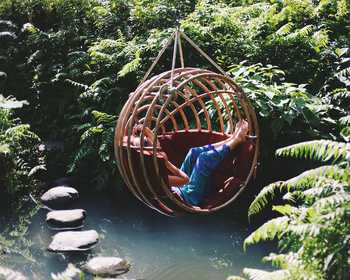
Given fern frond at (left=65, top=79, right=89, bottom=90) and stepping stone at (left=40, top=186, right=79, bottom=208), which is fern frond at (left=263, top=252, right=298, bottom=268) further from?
fern frond at (left=65, top=79, right=89, bottom=90)

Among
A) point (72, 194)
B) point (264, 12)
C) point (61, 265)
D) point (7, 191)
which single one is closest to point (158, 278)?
point (61, 265)

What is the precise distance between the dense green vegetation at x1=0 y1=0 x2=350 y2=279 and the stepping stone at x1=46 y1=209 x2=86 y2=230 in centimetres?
64

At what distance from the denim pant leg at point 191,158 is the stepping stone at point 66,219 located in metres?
1.57

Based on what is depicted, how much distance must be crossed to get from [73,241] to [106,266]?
63cm

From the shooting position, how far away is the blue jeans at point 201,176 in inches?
179

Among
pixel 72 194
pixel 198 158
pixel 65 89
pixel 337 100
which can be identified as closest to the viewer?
pixel 198 158

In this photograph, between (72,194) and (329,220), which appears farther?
(72,194)

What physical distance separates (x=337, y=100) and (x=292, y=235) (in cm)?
268

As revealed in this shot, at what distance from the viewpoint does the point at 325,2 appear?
6531 mm

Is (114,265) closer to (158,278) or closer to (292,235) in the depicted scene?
(158,278)

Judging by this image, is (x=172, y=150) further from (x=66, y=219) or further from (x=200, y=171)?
(x=66, y=219)

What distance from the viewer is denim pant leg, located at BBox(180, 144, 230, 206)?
4555 millimetres

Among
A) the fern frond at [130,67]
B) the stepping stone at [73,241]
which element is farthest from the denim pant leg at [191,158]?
the fern frond at [130,67]

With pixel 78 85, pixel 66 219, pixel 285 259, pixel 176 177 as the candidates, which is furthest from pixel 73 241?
pixel 285 259
